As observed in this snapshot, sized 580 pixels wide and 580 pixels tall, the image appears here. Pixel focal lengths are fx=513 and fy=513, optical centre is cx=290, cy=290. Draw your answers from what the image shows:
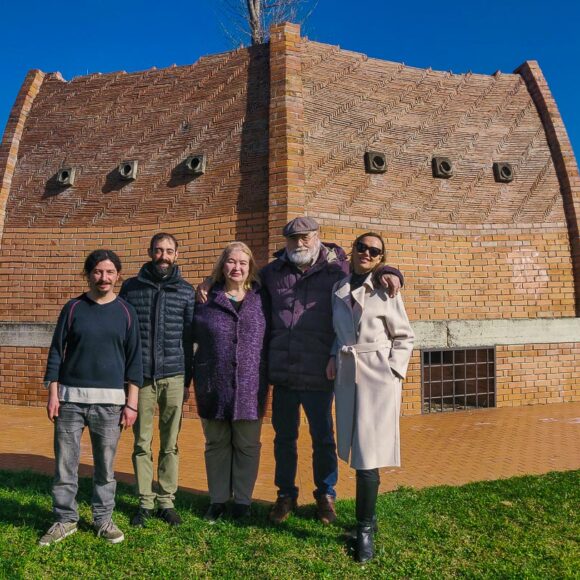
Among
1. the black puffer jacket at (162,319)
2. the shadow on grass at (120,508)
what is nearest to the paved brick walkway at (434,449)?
the shadow on grass at (120,508)

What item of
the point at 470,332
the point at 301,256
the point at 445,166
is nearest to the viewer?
the point at 301,256

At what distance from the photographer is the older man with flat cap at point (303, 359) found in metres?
3.63

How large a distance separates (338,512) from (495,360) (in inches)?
216

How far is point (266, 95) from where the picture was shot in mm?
8164

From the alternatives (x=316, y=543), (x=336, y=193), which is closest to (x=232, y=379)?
(x=316, y=543)

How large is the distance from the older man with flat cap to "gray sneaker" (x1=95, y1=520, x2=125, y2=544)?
3.38ft

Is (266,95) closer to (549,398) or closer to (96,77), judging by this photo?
(96,77)

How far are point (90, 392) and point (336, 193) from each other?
17.8 feet

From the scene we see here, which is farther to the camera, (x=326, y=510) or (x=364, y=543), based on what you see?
(x=326, y=510)

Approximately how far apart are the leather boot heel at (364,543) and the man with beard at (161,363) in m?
1.26

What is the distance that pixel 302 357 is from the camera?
362 cm

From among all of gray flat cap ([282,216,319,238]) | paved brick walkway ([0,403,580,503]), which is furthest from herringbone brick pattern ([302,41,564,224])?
gray flat cap ([282,216,319,238])

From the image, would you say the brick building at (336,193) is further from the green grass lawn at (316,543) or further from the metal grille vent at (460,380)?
the green grass lawn at (316,543)

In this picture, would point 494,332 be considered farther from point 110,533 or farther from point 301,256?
point 110,533
